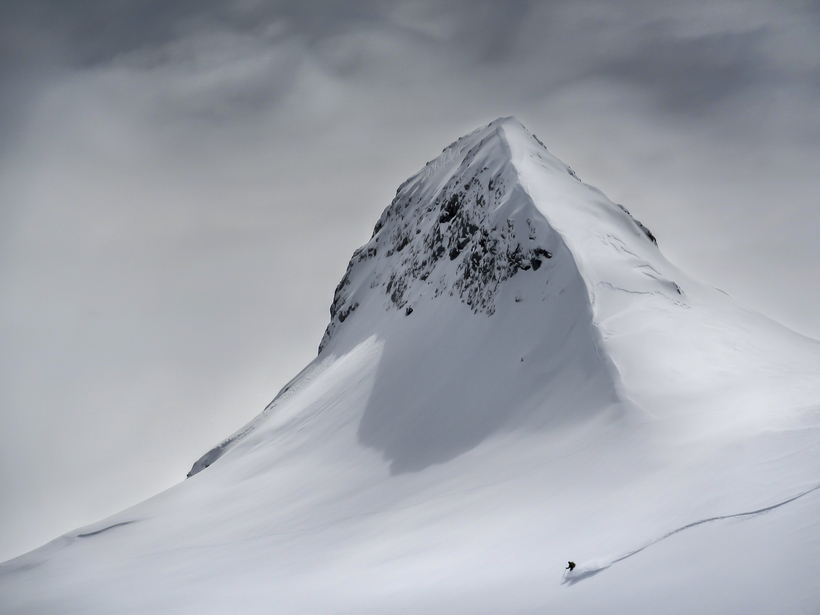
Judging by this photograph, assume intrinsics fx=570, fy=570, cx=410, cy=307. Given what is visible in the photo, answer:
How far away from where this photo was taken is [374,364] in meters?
33.8

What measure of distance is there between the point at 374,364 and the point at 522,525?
20.3 m

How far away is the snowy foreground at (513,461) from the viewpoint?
10.2m

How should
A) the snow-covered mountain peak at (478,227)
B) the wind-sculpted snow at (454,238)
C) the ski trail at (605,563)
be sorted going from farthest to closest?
1. the wind-sculpted snow at (454,238)
2. the snow-covered mountain peak at (478,227)
3. the ski trail at (605,563)

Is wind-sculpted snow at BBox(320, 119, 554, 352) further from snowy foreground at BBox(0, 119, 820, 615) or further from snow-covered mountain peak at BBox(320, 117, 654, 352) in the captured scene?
snowy foreground at BBox(0, 119, 820, 615)

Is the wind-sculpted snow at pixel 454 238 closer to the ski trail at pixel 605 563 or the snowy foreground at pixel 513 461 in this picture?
the snowy foreground at pixel 513 461

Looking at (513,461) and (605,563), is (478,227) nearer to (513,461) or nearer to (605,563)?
(513,461)

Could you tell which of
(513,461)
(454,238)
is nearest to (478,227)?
(454,238)

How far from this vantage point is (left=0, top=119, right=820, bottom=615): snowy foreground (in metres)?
10.2

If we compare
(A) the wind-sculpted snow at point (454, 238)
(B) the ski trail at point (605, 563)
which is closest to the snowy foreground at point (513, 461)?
(B) the ski trail at point (605, 563)

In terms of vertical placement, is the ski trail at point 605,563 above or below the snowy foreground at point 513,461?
below

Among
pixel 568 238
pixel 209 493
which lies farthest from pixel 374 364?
pixel 568 238

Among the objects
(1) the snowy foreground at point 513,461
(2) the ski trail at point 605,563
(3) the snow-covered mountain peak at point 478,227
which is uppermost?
(3) the snow-covered mountain peak at point 478,227

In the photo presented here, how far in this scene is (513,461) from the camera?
18766 mm

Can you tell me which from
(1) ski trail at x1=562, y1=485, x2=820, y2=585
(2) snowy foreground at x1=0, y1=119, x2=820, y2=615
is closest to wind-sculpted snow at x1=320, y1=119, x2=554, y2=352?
(2) snowy foreground at x1=0, y1=119, x2=820, y2=615
